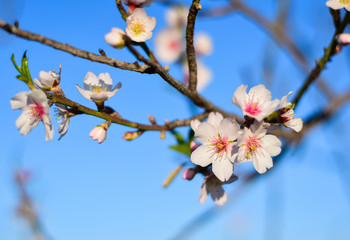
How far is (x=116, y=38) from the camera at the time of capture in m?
1.50

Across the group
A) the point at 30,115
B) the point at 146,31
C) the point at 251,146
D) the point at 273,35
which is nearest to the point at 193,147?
the point at 251,146

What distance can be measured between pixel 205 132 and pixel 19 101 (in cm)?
67

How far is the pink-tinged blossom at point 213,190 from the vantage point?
1.46m

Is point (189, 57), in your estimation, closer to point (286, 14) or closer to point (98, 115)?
point (98, 115)

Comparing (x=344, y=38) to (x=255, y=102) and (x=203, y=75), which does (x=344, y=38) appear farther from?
(x=203, y=75)

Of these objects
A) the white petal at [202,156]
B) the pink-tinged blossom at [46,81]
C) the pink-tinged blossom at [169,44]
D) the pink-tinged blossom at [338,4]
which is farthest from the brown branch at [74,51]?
the pink-tinged blossom at [169,44]

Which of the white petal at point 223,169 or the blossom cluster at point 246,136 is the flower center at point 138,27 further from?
the white petal at point 223,169

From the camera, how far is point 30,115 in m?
1.22

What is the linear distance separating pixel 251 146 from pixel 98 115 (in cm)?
56

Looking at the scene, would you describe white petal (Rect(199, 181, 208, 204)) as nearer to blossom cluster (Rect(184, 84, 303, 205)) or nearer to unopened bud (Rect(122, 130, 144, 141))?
blossom cluster (Rect(184, 84, 303, 205))

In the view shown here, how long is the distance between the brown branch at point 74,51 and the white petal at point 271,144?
50 cm

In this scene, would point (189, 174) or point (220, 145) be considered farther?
point (189, 174)

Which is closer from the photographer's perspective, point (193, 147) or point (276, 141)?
point (276, 141)

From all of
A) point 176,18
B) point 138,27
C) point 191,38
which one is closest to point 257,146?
point 191,38
